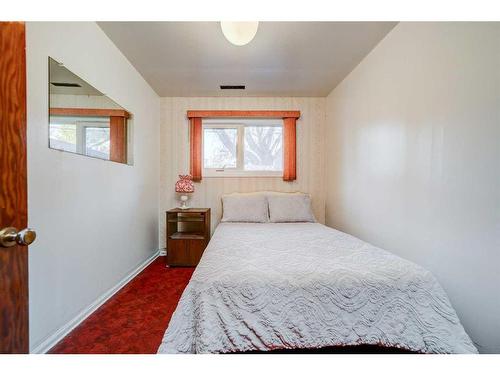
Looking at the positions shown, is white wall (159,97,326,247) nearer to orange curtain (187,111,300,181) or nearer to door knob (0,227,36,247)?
orange curtain (187,111,300,181)

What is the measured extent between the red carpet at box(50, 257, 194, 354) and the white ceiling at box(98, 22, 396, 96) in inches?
89.5

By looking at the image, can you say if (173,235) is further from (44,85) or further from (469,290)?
(469,290)

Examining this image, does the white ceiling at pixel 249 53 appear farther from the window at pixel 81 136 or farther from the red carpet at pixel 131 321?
the red carpet at pixel 131 321

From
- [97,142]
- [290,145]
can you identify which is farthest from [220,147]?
[97,142]

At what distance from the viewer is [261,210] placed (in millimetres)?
3234

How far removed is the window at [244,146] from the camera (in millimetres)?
3697

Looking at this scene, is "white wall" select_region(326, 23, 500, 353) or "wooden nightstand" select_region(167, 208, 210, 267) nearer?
"white wall" select_region(326, 23, 500, 353)

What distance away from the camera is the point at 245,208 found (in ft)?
10.6

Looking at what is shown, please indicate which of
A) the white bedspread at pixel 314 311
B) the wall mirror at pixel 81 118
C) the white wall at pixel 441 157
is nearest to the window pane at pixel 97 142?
the wall mirror at pixel 81 118

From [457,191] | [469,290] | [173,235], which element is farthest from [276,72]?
[469,290]

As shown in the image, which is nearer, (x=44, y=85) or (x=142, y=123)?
(x=44, y=85)

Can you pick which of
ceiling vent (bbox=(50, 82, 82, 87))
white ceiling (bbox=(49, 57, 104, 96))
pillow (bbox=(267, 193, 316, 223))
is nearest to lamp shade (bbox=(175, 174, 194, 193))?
pillow (bbox=(267, 193, 316, 223))

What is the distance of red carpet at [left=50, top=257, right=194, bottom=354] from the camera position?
1.50 m
